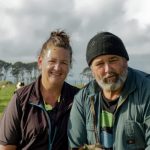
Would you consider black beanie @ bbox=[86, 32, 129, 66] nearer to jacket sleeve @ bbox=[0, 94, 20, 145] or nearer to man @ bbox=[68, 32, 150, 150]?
man @ bbox=[68, 32, 150, 150]

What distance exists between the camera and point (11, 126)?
21.5ft

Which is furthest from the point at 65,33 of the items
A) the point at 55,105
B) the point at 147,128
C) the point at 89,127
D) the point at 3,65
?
the point at 3,65

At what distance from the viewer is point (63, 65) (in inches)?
258

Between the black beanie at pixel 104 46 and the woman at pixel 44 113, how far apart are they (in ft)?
2.66

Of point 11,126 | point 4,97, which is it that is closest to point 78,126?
point 11,126

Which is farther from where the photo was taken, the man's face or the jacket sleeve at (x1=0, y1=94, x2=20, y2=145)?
the jacket sleeve at (x1=0, y1=94, x2=20, y2=145)

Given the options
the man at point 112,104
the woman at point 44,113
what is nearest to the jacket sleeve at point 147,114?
the man at point 112,104

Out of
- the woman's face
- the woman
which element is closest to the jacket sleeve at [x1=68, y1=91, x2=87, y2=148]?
the woman

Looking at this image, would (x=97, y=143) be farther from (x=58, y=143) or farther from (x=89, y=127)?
(x=58, y=143)

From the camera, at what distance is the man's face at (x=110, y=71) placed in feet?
18.1

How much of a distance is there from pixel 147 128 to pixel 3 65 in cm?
15330

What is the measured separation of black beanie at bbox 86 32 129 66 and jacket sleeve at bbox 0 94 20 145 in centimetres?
145

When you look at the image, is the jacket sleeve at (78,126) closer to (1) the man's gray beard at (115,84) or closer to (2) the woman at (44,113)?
(1) the man's gray beard at (115,84)

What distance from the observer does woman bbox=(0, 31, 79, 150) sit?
6484 millimetres
